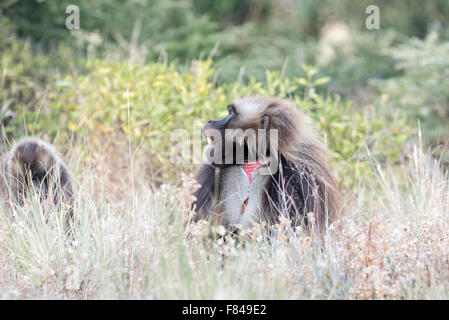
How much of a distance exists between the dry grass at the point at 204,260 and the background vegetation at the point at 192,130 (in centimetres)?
1

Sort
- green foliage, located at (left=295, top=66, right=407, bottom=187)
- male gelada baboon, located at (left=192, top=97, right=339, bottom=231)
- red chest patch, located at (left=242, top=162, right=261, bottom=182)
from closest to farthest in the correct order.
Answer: male gelada baboon, located at (left=192, top=97, right=339, bottom=231), red chest patch, located at (left=242, top=162, right=261, bottom=182), green foliage, located at (left=295, top=66, right=407, bottom=187)

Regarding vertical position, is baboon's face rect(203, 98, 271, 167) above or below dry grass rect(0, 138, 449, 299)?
above

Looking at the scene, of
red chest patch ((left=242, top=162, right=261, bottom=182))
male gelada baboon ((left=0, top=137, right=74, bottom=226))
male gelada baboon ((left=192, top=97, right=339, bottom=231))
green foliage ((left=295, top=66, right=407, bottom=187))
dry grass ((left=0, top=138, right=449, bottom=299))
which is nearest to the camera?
dry grass ((left=0, top=138, right=449, bottom=299))

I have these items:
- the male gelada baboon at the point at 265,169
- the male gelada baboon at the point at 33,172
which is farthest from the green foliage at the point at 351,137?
the male gelada baboon at the point at 33,172

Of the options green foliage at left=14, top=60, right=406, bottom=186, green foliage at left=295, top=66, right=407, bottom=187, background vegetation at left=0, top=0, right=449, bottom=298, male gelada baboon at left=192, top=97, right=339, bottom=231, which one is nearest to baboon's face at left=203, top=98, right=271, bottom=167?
male gelada baboon at left=192, top=97, right=339, bottom=231

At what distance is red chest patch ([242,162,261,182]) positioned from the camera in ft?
14.6

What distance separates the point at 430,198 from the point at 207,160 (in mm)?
1903

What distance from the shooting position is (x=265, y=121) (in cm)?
438

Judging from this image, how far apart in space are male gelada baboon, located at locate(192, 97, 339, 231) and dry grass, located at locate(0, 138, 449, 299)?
21 centimetres

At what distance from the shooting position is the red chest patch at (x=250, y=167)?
445cm

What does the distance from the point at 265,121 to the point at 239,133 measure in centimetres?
22

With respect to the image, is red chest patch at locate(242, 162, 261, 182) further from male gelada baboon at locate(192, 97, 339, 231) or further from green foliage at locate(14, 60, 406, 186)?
green foliage at locate(14, 60, 406, 186)

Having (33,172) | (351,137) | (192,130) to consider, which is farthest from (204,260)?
(351,137)

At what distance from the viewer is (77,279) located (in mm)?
3619
